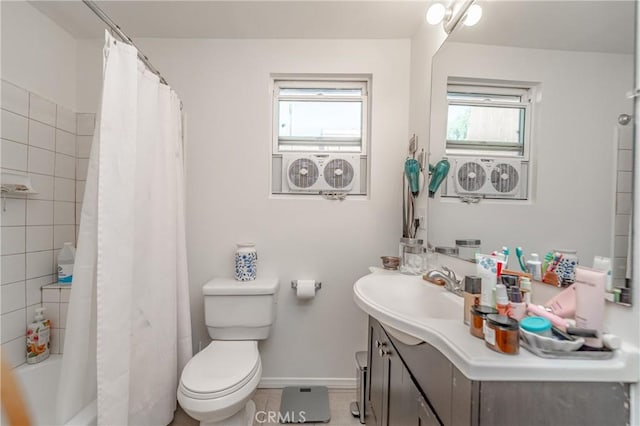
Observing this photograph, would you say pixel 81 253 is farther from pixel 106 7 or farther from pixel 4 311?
pixel 106 7

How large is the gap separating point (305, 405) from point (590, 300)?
148cm

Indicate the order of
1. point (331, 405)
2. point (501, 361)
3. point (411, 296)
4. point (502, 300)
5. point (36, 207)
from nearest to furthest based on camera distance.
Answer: point (501, 361)
point (502, 300)
point (411, 296)
point (36, 207)
point (331, 405)

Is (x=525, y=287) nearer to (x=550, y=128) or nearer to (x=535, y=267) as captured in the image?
(x=535, y=267)

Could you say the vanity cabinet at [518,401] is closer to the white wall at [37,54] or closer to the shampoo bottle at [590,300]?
the shampoo bottle at [590,300]

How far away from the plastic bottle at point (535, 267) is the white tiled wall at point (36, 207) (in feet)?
7.07

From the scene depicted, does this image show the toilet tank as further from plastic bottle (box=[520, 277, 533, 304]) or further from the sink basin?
plastic bottle (box=[520, 277, 533, 304])

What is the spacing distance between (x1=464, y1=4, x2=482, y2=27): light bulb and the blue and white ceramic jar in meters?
1.55

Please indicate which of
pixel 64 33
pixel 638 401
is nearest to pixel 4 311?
pixel 64 33

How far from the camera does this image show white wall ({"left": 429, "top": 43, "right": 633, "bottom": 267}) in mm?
624

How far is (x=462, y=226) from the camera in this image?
3.66 feet

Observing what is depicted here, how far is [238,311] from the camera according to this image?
4.82 ft

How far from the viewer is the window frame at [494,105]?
0.82m

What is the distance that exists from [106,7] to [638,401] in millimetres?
2584

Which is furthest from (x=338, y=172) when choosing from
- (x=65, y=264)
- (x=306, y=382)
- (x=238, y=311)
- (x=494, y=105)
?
(x=65, y=264)
